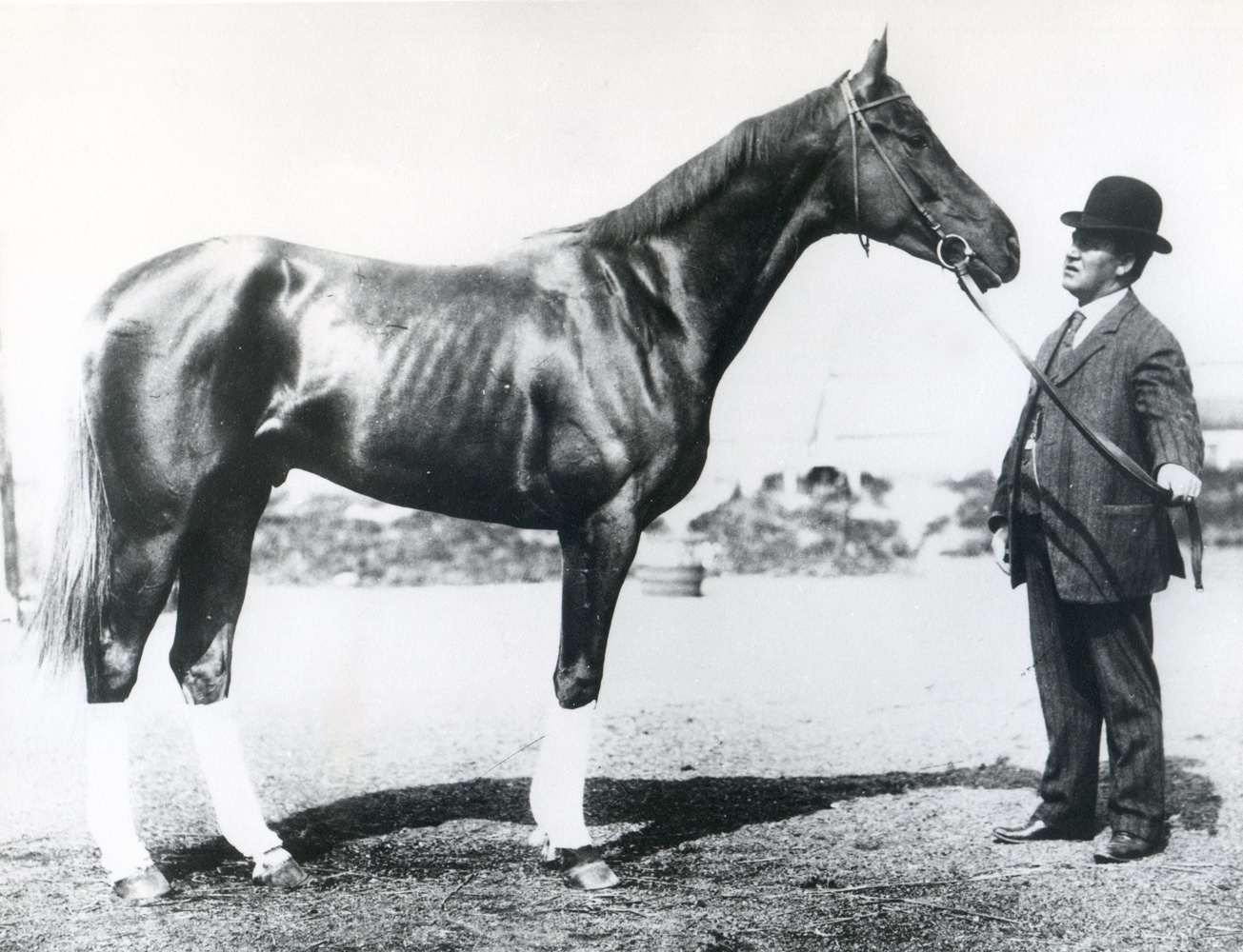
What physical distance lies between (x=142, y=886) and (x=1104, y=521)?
3.18m

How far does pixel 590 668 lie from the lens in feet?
9.57

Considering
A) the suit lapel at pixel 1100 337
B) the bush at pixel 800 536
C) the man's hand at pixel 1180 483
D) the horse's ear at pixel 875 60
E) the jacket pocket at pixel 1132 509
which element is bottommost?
the bush at pixel 800 536

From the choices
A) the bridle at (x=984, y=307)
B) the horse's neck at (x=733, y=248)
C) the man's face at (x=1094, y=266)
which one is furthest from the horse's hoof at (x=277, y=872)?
the man's face at (x=1094, y=266)

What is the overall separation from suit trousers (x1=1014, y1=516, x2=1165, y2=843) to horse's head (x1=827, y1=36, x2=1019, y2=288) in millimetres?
946

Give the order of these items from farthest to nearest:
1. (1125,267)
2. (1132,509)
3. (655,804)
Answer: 1. (655,804)
2. (1125,267)
3. (1132,509)

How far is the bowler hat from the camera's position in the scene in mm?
3029

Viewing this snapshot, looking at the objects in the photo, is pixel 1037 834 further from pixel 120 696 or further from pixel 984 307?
pixel 120 696

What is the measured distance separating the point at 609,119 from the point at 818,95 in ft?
2.48

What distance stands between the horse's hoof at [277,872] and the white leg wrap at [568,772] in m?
0.81

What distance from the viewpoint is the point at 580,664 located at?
2908 mm

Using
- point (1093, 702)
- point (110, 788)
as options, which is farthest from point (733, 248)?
point (110, 788)

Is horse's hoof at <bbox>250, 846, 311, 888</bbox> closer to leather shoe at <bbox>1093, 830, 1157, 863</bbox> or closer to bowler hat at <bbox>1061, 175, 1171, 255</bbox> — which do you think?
leather shoe at <bbox>1093, 830, 1157, 863</bbox>

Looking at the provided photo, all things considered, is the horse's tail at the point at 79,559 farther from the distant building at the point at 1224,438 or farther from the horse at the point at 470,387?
the distant building at the point at 1224,438

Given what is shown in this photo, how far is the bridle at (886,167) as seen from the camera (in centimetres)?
290
